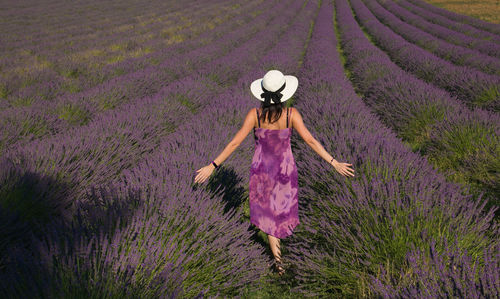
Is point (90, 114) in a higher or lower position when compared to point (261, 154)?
lower

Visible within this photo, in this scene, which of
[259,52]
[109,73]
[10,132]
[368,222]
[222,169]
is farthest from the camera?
[259,52]

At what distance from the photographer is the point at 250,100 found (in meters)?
4.59

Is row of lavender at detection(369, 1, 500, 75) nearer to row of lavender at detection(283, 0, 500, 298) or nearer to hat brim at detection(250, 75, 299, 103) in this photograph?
row of lavender at detection(283, 0, 500, 298)

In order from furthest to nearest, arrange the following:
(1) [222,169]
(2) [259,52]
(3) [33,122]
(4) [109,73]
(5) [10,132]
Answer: (2) [259,52], (4) [109,73], (3) [33,122], (5) [10,132], (1) [222,169]

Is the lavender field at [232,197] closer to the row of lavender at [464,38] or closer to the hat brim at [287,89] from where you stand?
the hat brim at [287,89]

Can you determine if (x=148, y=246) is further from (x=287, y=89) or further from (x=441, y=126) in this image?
(x=441, y=126)

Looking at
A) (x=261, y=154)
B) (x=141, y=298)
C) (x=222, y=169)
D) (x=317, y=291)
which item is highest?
(x=261, y=154)

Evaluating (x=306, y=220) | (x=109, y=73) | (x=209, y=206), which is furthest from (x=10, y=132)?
(x=109, y=73)

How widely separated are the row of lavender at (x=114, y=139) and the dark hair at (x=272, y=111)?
1.83m

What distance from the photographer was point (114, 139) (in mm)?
3158

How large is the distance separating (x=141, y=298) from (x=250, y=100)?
144 inches

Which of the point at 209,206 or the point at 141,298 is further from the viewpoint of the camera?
the point at 209,206

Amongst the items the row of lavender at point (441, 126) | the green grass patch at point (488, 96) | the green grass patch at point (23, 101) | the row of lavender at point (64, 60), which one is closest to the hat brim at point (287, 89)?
the row of lavender at point (441, 126)

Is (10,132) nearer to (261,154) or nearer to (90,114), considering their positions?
(90,114)
